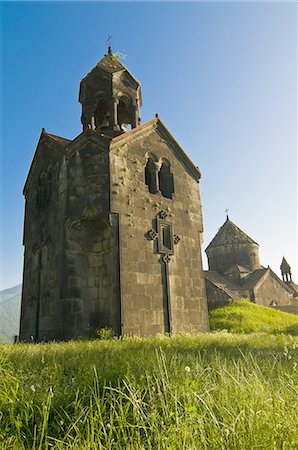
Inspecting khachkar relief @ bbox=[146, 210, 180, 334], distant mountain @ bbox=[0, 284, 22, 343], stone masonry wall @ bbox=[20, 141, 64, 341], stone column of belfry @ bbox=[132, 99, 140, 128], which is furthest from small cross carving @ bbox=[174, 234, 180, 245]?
distant mountain @ bbox=[0, 284, 22, 343]

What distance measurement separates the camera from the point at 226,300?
69.7ft

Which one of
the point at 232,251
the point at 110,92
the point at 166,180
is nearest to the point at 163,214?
the point at 166,180

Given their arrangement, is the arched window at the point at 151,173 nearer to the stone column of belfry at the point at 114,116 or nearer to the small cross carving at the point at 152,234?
the small cross carving at the point at 152,234

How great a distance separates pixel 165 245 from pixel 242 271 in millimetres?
18800

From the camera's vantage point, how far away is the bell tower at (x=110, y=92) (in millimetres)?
13117

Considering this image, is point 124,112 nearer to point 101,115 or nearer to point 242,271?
point 101,115

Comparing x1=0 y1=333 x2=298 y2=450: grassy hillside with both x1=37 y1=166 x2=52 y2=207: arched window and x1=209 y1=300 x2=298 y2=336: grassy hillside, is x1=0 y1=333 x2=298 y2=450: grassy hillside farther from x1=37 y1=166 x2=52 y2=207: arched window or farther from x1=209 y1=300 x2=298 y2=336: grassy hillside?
x1=209 y1=300 x2=298 y2=336: grassy hillside

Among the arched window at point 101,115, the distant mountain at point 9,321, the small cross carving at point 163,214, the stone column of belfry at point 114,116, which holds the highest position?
the arched window at point 101,115

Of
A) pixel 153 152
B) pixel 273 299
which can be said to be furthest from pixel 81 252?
pixel 273 299

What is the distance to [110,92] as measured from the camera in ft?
42.9

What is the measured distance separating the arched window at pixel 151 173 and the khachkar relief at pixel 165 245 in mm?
1001

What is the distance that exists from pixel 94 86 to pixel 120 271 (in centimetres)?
833

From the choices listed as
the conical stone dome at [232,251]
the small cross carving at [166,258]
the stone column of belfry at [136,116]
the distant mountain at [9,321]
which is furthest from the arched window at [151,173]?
the conical stone dome at [232,251]

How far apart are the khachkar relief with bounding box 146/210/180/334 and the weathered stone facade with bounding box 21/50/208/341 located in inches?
1.3
